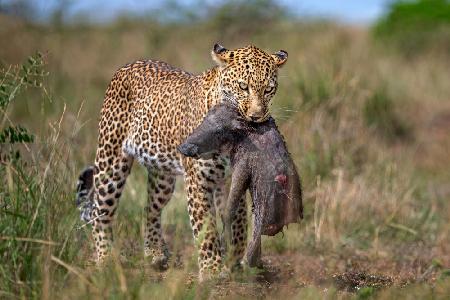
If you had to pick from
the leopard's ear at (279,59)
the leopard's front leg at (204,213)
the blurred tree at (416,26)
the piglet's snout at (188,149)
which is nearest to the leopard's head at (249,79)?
the leopard's ear at (279,59)

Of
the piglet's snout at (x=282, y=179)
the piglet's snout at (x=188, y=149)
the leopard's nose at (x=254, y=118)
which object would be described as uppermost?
the leopard's nose at (x=254, y=118)

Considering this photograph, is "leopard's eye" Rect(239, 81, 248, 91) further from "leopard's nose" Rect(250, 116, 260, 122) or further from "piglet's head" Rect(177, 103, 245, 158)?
"leopard's nose" Rect(250, 116, 260, 122)

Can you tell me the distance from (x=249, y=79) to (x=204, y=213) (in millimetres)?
1090

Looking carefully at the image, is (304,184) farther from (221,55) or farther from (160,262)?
(221,55)

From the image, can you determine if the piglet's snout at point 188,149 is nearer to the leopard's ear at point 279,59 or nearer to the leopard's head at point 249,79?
the leopard's head at point 249,79

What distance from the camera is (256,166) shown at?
629cm

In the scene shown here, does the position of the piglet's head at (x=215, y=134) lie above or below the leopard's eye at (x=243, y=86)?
below

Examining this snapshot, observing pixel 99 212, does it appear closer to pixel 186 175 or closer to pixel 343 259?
pixel 186 175

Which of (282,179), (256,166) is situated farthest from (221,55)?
(282,179)

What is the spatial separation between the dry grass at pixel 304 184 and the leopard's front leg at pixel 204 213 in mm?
157

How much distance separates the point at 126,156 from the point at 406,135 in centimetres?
755

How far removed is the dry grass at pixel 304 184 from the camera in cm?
560

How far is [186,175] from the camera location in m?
7.28

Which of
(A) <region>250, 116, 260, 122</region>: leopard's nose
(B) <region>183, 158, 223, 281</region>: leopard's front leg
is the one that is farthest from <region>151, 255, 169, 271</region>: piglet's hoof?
(A) <region>250, 116, 260, 122</region>: leopard's nose
